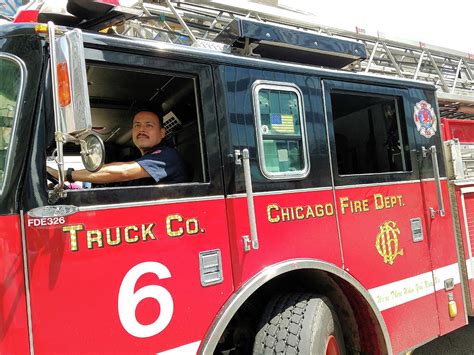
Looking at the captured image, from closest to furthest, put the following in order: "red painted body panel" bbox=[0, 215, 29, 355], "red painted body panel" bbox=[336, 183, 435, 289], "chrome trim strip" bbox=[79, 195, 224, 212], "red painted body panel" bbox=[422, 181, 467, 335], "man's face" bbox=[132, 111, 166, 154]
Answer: "red painted body panel" bbox=[0, 215, 29, 355] < "chrome trim strip" bbox=[79, 195, 224, 212] < "man's face" bbox=[132, 111, 166, 154] < "red painted body panel" bbox=[336, 183, 435, 289] < "red painted body panel" bbox=[422, 181, 467, 335]

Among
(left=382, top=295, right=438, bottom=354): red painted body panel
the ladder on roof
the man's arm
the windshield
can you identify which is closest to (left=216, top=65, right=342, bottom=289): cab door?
the ladder on roof

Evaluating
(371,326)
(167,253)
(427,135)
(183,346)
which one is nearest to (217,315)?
(183,346)

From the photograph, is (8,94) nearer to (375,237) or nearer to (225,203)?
(225,203)

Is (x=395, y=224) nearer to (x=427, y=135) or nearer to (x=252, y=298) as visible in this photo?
(x=427, y=135)

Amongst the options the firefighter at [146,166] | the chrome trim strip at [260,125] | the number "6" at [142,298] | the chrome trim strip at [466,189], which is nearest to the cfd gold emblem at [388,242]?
the chrome trim strip at [260,125]

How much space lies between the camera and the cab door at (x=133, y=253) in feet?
5.77

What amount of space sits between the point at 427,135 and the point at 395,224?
33.5 inches

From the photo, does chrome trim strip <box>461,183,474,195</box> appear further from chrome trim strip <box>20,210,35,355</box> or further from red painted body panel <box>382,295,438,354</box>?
chrome trim strip <box>20,210,35,355</box>

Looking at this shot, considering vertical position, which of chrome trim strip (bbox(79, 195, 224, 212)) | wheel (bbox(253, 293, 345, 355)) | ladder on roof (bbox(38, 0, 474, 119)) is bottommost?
wheel (bbox(253, 293, 345, 355))

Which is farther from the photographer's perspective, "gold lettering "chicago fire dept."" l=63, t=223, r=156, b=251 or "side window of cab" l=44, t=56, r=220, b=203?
"side window of cab" l=44, t=56, r=220, b=203

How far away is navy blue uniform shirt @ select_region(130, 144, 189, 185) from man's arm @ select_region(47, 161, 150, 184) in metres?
0.04

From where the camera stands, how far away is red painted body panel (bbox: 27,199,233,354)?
1747 mm

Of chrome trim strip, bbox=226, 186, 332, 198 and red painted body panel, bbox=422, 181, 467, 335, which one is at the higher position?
chrome trim strip, bbox=226, 186, 332, 198

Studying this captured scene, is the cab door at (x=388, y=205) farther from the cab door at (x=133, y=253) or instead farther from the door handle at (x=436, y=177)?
the cab door at (x=133, y=253)
